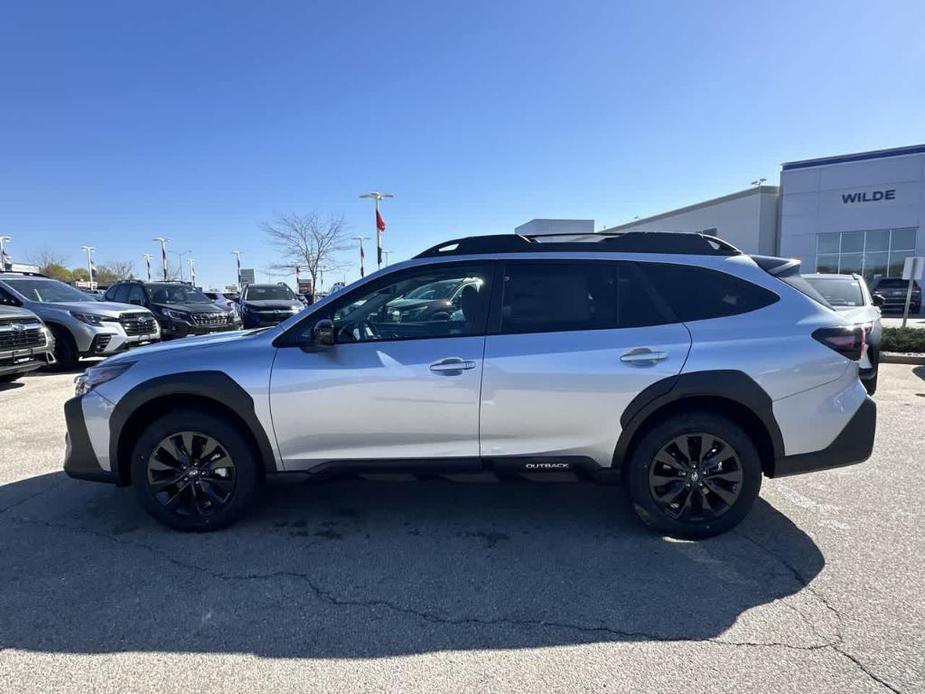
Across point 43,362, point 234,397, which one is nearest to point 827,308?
point 234,397

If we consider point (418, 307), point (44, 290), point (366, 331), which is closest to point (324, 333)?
point (366, 331)

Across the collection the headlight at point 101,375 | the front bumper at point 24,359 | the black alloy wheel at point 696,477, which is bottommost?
the black alloy wheel at point 696,477

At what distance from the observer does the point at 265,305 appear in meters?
15.0

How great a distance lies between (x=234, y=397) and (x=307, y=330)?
0.60 m

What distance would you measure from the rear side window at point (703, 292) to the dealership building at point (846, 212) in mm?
30703

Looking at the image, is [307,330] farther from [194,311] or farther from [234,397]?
[194,311]

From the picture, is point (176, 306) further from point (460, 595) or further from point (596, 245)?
point (460, 595)

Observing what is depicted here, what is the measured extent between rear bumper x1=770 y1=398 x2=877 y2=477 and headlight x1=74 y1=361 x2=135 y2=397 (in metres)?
4.12

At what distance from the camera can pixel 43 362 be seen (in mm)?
8141

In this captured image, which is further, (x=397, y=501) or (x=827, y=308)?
(x=397, y=501)

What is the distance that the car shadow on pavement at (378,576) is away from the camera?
2457 mm

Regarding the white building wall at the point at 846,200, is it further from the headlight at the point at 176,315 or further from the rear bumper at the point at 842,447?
the rear bumper at the point at 842,447

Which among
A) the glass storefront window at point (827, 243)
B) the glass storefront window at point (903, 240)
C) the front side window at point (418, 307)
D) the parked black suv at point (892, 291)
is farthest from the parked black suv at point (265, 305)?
the glass storefront window at point (903, 240)

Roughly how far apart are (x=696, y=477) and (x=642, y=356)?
83 cm
